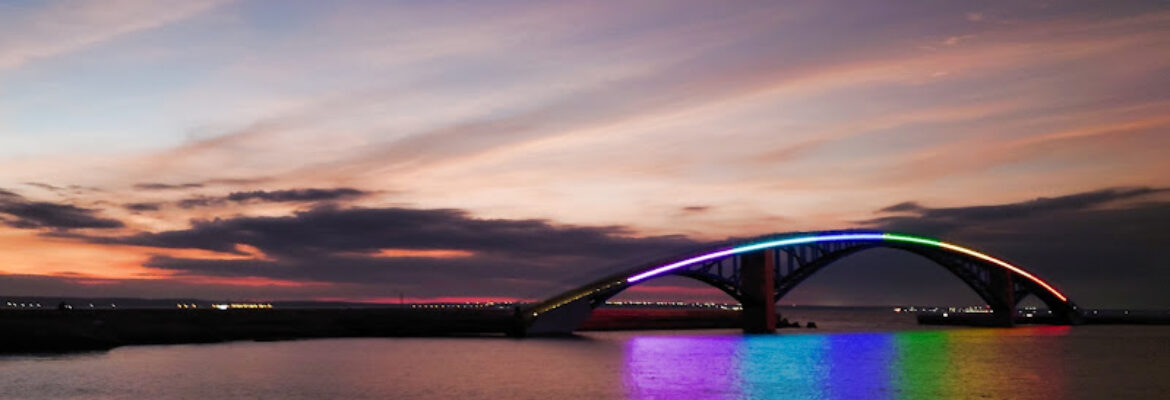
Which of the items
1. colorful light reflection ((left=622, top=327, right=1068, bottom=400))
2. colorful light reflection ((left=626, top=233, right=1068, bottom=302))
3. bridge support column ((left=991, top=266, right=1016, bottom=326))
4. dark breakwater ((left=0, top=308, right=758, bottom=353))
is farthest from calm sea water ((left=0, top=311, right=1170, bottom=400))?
bridge support column ((left=991, top=266, right=1016, bottom=326))

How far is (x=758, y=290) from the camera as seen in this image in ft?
389

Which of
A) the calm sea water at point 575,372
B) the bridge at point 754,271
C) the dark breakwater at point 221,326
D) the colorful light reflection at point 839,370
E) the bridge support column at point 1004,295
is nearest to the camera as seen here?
the calm sea water at point 575,372

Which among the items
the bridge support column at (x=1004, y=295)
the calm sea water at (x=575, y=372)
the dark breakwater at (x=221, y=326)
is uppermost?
the bridge support column at (x=1004, y=295)

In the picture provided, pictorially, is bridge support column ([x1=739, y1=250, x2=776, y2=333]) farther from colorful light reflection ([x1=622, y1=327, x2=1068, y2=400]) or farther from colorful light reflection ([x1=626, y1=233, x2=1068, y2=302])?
colorful light reflection ([x1=622, y1=327, x2=1068, y2=400])

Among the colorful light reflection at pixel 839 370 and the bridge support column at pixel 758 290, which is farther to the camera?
the bridge support column at pixel 758 290

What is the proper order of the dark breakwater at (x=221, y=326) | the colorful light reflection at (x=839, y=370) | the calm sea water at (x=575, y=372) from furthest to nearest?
the dark breakwater at (x=221, y=326), the colorful light reflection at (x=839, y=370), the calm sea water at (x=575, y=372)

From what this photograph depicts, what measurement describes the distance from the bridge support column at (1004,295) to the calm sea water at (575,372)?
186 ft

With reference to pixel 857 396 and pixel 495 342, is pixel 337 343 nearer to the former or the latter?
pixel 495 342

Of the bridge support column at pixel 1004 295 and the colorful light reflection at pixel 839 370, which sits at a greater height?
the bridge support column at pixel 1004 295

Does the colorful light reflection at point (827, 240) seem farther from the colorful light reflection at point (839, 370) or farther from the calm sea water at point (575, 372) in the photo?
the calm sea water at point (575, 372)

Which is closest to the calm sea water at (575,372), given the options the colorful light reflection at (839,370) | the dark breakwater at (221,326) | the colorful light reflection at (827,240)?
the colorful light reflection at (839,370)

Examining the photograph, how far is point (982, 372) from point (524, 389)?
96.7 ft

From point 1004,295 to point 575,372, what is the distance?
106302 mm

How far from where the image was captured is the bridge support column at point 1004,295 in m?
151
